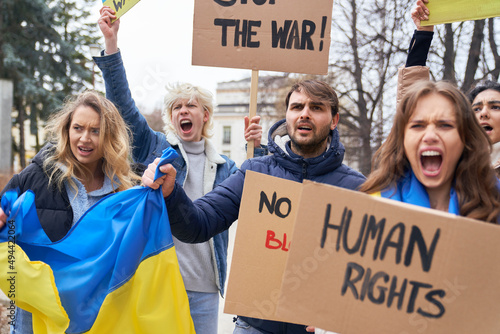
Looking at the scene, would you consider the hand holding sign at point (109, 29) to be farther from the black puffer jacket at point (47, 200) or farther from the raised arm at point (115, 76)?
the black puffer jacket at point (47, 200)

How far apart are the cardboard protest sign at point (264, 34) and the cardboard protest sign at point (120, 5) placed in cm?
43

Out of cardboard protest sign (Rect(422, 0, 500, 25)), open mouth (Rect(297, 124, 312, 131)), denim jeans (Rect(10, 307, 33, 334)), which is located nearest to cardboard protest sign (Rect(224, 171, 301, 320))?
open mouth (Rect(297, 124, 312, 131))

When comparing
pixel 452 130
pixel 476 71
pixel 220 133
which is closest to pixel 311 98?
pixel 452 130

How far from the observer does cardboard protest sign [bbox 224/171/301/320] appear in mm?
2166

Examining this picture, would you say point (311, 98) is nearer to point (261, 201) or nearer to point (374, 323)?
point (261, 201)

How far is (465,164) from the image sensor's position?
189cm

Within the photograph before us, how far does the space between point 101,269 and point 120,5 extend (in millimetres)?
1747

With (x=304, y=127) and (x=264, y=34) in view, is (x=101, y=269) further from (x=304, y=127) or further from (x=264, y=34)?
(x=264, y=34)

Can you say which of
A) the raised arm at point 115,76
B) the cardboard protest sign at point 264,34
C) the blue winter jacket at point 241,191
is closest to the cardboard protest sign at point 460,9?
the cardboard protest sign at point 264,34

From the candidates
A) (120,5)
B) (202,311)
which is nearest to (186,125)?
(120,5)

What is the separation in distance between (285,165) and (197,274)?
3.60ft

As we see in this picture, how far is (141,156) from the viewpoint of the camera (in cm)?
358

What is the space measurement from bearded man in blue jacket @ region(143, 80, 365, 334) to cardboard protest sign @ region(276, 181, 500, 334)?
0.67 m

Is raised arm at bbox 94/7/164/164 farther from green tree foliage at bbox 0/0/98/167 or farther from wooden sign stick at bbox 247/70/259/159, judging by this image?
green tree foliage at bbox 0/0/98/167
